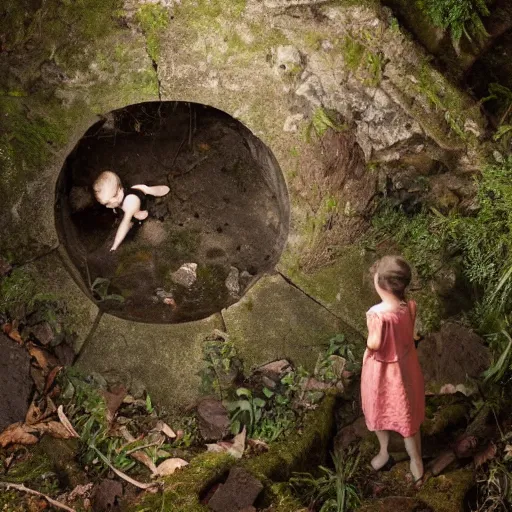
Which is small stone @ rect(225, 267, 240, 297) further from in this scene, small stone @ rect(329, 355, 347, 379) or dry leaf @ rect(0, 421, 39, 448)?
dry leaf @ rect(0, 421, 39, 448)

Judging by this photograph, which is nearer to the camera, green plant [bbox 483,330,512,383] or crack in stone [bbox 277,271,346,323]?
green plant [bbox 483,330,512,383]

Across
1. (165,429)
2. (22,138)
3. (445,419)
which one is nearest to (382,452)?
(445,419)

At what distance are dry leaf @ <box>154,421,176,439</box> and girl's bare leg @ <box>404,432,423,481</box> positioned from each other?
138 centimetres

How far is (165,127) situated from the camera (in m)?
4.88

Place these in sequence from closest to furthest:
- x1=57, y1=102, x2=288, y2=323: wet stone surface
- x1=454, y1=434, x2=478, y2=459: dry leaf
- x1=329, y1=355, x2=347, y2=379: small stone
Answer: x1=454, y1=434, x2=478, y2=459: dry leaf
x1=329, y1=355, x2=347, y2=379: small stone
x1=57, y1=102, x2=288, y2=323: wet stone surface

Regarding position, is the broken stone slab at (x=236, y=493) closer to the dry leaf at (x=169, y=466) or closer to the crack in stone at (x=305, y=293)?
the dry leaf at (x=169, y=466)

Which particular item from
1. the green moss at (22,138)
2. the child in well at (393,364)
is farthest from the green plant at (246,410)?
the green moss at (22,138)

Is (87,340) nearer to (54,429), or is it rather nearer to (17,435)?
(54,429)

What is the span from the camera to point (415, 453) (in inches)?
121

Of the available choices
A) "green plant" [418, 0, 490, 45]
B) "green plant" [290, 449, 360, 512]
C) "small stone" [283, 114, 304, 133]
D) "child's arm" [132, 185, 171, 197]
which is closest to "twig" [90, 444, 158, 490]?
"green plant" [290, 449, 360, 512]

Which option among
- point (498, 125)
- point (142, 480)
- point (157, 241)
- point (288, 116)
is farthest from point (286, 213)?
point (142, 480)

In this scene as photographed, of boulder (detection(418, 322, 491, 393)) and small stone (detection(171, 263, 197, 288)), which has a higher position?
boulder (detection(418, 322, 491, 393))

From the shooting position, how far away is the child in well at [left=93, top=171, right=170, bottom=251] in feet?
14.1

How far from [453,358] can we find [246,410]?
1.19m
